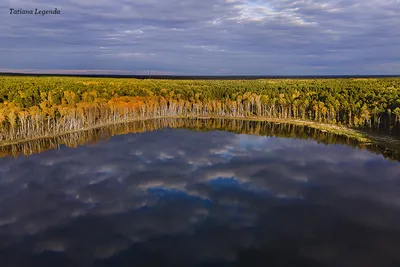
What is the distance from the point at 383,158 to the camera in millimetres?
57500

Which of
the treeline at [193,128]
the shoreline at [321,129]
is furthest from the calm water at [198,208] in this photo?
the shoreline at [321,129]

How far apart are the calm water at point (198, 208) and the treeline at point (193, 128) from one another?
4.13 meters

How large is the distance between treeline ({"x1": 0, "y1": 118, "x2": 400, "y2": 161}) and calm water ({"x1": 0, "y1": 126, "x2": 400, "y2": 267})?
4.13 metres

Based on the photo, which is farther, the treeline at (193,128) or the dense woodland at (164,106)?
the dense woodland at (164,106)

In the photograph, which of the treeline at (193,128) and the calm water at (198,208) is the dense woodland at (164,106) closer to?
the treeline at (193,128)

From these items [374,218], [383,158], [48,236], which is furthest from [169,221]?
[383,158]

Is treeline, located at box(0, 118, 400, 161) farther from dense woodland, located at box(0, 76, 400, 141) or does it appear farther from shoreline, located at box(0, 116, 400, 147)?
dense woodland, located at box(0, 76, 400, 141)

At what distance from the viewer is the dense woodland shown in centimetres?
7044

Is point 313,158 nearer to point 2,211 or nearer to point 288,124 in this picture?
point 288,124

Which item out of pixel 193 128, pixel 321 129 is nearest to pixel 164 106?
pixel 193 128

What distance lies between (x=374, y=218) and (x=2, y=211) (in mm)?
39148

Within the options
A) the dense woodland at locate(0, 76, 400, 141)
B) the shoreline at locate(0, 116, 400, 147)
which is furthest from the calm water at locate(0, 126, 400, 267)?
the dense woodland at locate(0, 76, 400, 141)

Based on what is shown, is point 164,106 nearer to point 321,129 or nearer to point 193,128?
point 193,128

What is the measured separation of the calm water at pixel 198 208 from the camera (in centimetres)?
2784
